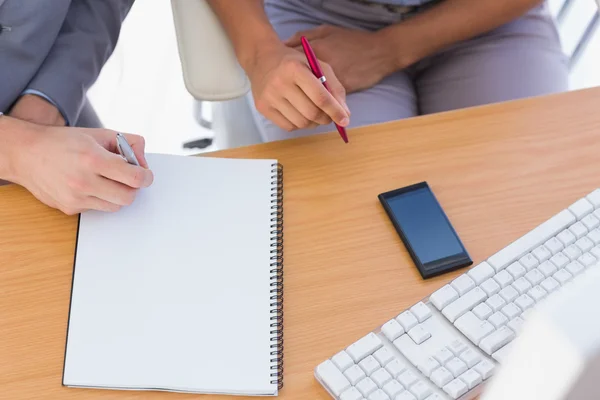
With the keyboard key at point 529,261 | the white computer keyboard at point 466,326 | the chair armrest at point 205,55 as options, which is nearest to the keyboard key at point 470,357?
the white computer keyboard at point 466,326

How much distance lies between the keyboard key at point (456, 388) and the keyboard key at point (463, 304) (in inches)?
2.4

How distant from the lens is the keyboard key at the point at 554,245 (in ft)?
2.09

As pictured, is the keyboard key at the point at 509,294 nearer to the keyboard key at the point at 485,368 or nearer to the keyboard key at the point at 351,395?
the keyboard key at the point at 485,368

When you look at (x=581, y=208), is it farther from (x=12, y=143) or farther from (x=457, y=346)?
(x=12, y=143)

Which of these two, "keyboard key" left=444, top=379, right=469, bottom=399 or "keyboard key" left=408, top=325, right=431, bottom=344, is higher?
"keyboard key" left=408, top=325, right=431, bottom=344

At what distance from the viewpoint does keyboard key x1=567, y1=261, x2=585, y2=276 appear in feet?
2.03

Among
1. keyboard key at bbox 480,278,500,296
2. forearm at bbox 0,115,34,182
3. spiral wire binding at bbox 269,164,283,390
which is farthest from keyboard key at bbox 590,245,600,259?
forearm at bbox 0,115,34,182

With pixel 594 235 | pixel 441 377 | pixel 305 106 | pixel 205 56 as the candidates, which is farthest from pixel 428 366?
pixel 205 56

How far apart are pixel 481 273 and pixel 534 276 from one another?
5 cm

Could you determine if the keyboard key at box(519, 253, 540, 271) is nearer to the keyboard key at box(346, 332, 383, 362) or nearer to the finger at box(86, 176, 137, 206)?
the keyboard key at box(346, 332, 383, 362)

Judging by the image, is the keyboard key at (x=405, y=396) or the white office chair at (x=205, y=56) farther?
the white office chair at (x=205, y=56)

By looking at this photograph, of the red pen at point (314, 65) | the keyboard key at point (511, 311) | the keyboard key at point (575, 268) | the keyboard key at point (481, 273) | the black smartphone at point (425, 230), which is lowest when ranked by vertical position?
the black smartphone at point (425, 230)

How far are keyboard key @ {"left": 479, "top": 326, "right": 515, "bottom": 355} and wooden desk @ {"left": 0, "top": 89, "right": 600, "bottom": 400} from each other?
0.29 ft

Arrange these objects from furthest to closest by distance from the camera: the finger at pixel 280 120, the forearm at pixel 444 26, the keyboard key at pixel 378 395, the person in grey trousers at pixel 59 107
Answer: the forearm at pixel 444 26, the finger at pixel 280 120, the person in grey trousers at pixel 59 107, the keyboard key at pixel 378 395
